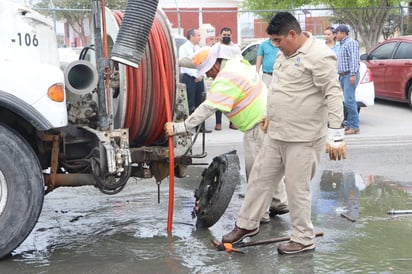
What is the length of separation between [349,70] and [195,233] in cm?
667

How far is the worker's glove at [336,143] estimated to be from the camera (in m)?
5.55

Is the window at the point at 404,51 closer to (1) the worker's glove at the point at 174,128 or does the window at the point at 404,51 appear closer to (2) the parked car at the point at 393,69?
(2) the parked car at the point at 393,69

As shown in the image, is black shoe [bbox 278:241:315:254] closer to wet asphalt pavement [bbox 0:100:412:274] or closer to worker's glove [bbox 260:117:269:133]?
wet asphalt pavement [bbox 0:100:412:274]

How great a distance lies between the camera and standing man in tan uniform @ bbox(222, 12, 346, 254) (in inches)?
213

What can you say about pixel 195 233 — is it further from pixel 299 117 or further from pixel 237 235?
pixel 299 117

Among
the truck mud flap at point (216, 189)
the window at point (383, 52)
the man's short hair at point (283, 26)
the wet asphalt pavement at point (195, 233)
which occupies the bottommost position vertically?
the wet asphalt pavement at point (195, 233)

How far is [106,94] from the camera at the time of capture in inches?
221

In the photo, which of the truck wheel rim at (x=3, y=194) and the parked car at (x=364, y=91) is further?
the parked car at (x=364, y=91)

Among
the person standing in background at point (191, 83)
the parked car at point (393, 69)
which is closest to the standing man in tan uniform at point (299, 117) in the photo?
the person standing in background at point (191, 83)

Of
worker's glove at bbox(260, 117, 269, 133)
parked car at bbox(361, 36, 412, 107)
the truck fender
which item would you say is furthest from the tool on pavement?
parked car at bbox(361, 36, 412, 107)

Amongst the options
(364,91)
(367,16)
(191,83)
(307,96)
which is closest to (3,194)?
(307,96)

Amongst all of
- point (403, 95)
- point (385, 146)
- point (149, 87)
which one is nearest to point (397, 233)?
point (149, 87)

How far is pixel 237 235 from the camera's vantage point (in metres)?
5.86

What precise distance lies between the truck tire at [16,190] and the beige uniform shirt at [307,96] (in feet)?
6.00
